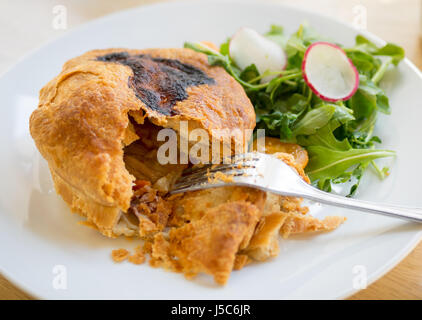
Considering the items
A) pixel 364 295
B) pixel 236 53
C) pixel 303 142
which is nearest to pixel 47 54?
pixel 236 53

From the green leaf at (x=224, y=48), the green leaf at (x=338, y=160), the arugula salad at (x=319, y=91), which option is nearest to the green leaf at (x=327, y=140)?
the arugula salad at (x=319, y=91)

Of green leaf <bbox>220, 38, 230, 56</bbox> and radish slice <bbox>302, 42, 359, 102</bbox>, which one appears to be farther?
green leaf <bbox>220, 38, 230, 56</bbox>

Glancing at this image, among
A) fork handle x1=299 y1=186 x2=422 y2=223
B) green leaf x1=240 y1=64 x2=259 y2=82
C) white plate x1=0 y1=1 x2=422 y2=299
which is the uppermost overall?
green leaf x1=240 y1=64 x2=259 y2=82

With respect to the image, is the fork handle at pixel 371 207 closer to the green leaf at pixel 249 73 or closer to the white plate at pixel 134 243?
the white plate at pixel 134 243

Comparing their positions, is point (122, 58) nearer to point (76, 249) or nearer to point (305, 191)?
point (76, 249)

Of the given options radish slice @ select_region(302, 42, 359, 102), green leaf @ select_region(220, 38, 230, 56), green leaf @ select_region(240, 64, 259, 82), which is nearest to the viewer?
radish slice @ select_region(302, 42, 359, 102)

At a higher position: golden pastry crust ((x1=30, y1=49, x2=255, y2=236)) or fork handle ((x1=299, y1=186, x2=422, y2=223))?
golden pastry crust ((x1=30, y1=49, x2=255, y2=236))

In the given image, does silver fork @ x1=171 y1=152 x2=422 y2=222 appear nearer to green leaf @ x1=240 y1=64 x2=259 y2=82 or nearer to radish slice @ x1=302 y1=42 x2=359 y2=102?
radish slice @ x1=302 y1=42 x2=359 y2=102

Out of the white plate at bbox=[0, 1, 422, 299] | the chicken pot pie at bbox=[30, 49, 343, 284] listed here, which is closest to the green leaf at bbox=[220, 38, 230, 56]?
the chicken pot pie at bbox=[30, 49, 343, 284]
